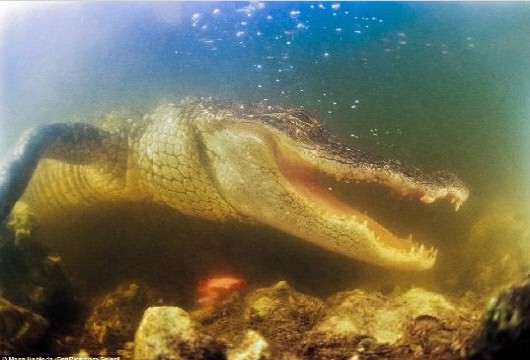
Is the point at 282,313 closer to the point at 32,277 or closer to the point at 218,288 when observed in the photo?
the point at 218,288

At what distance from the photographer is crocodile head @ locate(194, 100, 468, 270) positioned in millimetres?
2197

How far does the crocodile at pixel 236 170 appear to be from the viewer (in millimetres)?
2213

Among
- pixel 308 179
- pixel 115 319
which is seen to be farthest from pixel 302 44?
pixel 115 319

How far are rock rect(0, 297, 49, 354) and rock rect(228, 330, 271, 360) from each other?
108 cm

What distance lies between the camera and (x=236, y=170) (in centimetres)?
243

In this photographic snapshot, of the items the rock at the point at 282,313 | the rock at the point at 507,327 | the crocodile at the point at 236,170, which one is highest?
the crocodile at the point at 236,170

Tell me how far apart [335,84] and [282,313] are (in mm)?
1298

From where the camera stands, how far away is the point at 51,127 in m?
2.42

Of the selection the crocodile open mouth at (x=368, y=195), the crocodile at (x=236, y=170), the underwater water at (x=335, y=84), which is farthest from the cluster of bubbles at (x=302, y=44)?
the crocodile open mouth at (x=368, y=195)

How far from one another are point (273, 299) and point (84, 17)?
199 cm

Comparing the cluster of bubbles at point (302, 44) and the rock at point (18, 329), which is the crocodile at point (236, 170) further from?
the rock at point (18, 329)

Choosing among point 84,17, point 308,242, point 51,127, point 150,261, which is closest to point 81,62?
point 84,17

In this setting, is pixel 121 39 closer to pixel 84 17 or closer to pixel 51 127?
pixel 84 17

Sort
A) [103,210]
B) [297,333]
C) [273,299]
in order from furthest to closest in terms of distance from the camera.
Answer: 1. [103,210]
2. [273,299]
3. [297,333]
